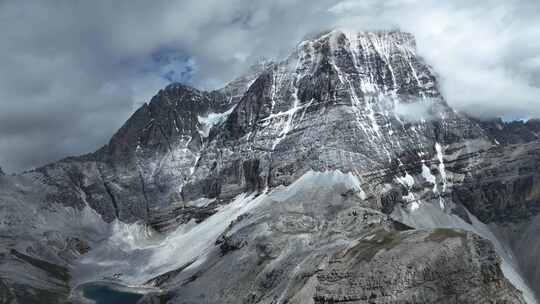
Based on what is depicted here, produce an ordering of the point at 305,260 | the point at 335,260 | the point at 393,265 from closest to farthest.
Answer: the point at 393,265 < the point at 335,260 < the point at 305,260

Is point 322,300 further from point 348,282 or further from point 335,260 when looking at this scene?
point 335,260

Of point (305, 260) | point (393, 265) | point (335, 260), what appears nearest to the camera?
point (393, 265)

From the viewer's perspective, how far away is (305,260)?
7756 inches

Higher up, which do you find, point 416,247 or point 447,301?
point 416,247

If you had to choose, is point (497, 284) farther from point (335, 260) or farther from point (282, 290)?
point (282, 290)

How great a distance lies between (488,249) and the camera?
15375 cm

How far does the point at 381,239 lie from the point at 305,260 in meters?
26.4

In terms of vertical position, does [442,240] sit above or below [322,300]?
above

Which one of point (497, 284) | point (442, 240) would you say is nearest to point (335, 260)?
point (442, 240)

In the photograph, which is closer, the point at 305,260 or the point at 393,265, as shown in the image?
the point at 393,265

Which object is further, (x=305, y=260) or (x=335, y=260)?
(x=305, y=260)

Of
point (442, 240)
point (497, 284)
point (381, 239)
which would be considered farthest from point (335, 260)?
point (497, 284)

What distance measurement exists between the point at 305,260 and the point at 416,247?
47.5 m

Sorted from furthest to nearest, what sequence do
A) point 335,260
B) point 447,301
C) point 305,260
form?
1. point 305,260
2. point 335,260
3. point 447,301
